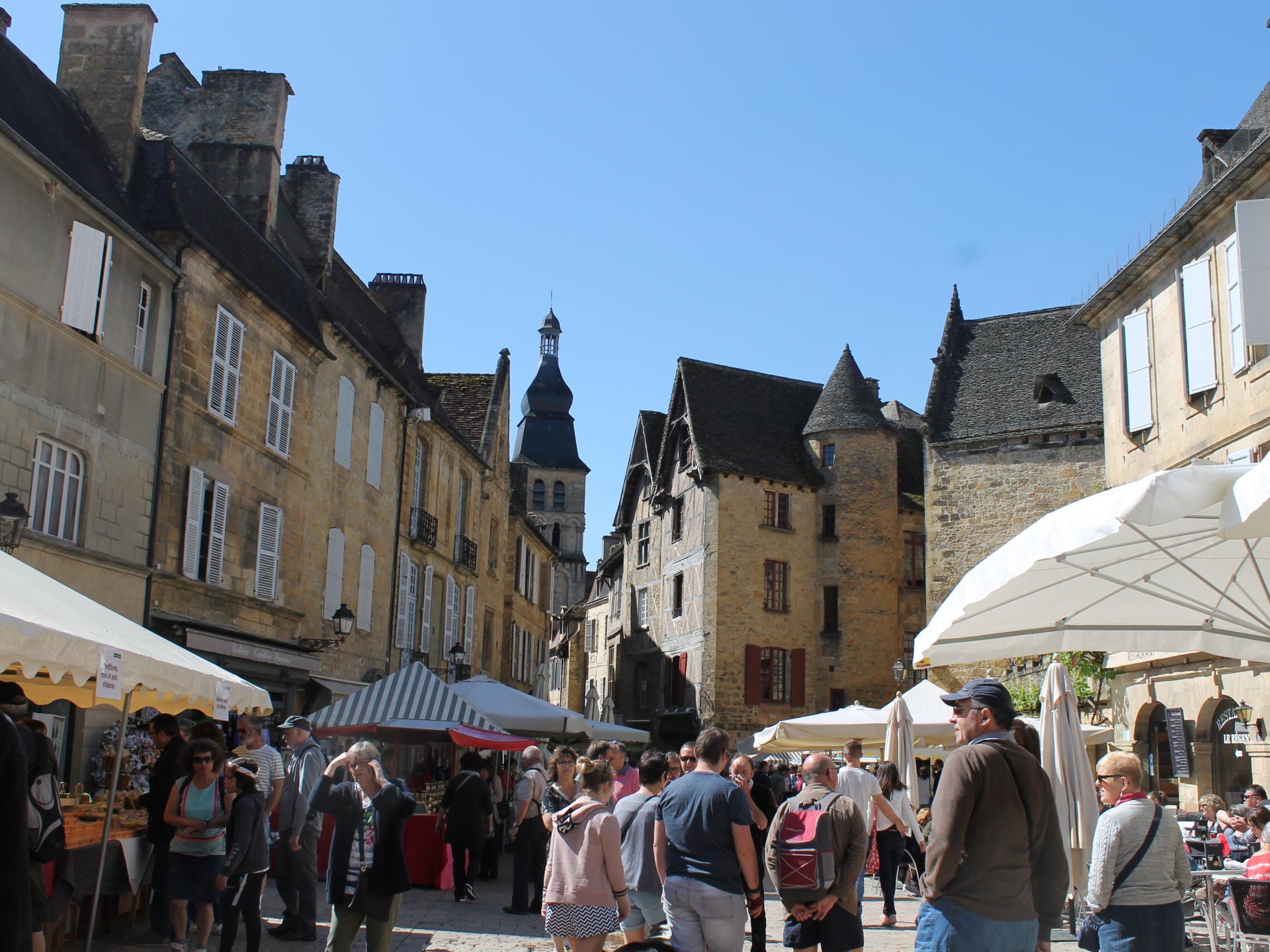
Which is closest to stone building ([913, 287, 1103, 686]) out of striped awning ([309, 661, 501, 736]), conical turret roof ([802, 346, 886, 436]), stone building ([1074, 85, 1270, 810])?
conical turret roof ([802, 346, 886, 436])

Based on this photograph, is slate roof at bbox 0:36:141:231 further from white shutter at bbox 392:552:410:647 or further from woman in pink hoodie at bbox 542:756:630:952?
white shutter at bbox 392:552:410:647

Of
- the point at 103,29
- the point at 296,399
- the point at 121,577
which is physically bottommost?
the point at 121,577

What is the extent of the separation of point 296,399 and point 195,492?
12.1 ft

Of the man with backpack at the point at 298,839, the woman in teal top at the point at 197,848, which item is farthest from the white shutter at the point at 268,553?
the woman in teal top at the point at 197,848

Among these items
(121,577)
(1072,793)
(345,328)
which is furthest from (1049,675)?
(345,328)

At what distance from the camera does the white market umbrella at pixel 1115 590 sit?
5680mm

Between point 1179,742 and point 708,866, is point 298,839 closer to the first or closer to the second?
point 708,866

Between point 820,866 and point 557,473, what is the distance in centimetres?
8699

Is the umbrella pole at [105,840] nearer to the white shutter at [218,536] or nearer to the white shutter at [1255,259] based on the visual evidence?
the white shutter at [218,536]

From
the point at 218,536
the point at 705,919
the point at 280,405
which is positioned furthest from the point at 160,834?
the point at 280,405

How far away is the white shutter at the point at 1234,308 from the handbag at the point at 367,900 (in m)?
12.3

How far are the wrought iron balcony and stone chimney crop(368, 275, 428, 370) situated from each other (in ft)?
15.7

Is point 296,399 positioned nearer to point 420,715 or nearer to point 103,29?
point 103,29

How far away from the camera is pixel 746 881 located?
601 cm
